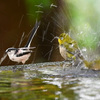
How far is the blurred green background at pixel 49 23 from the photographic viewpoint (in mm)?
4883

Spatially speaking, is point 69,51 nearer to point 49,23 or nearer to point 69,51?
point 69,51

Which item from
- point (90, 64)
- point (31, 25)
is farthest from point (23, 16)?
point (90, 64)

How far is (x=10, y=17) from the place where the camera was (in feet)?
16.1

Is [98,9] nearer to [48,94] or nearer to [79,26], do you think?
[79,26]

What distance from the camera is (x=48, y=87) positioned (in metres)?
2.29

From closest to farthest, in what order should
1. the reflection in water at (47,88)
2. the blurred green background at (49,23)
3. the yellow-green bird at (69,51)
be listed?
the reflection in water at (47,88)
the yellow-green bird at (69,51)
the blurred green background at (49,23)

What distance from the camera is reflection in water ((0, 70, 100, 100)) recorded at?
1.92m

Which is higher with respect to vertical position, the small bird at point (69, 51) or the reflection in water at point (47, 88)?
the small bird at point (69, 51)

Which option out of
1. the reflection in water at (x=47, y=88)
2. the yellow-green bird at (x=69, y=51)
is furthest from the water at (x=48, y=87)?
the yellow-green bird at (x=69, y=51)

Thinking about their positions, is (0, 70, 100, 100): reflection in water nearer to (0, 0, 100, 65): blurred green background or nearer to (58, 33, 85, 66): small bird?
(58, 33, 85, 66): small bird

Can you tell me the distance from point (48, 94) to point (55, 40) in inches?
134

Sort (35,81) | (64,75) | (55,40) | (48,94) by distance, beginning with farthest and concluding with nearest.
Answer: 1. (55,40)
2. (64,75)
3. (35,81)
4. (48,94)

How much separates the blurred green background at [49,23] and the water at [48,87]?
2016 mm

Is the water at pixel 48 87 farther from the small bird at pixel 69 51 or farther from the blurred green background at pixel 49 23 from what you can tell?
the blurred green background at pixel 49 23
